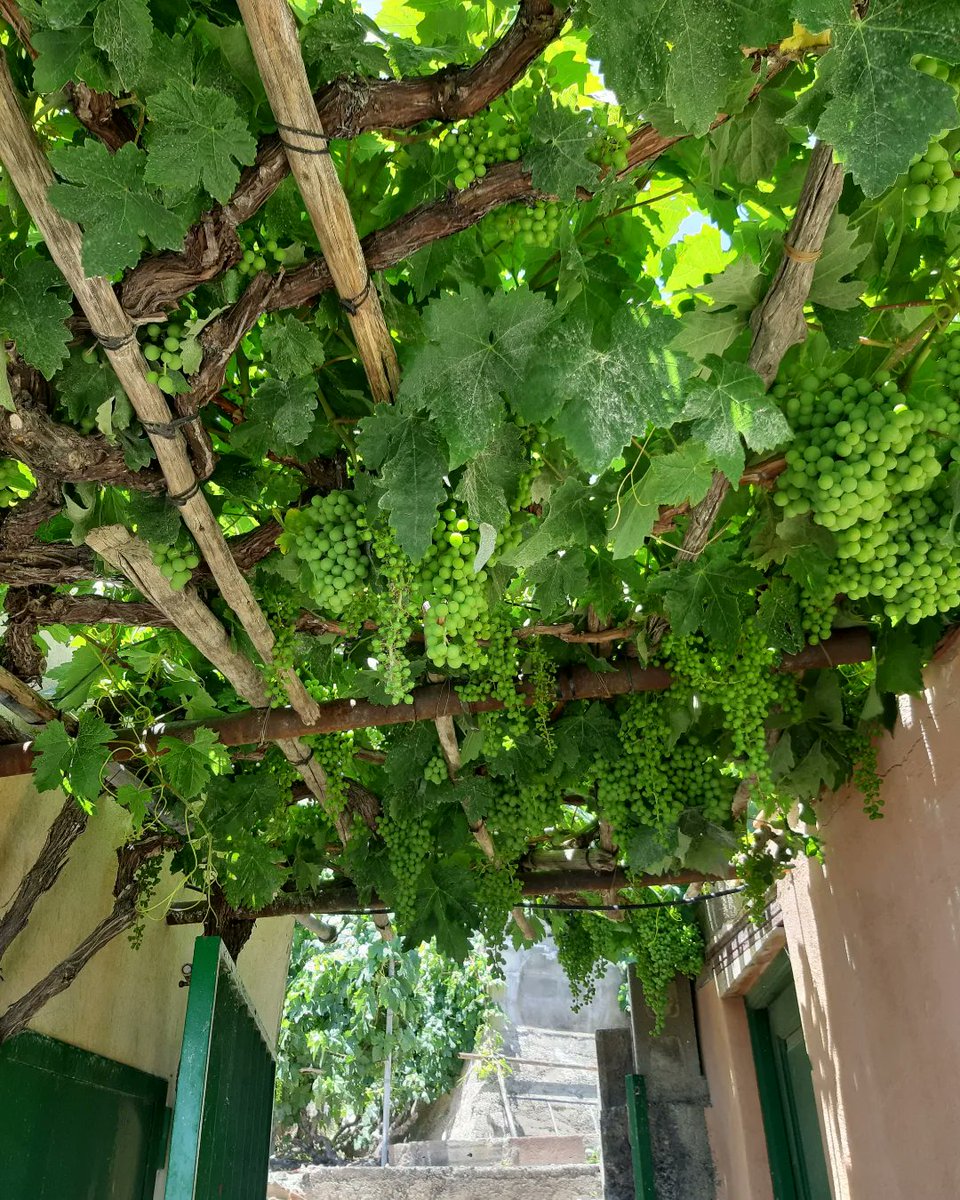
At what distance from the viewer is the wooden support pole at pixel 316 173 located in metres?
1.40

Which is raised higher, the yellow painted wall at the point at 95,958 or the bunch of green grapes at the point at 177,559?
the bunch of green grapes at the point at 177,559

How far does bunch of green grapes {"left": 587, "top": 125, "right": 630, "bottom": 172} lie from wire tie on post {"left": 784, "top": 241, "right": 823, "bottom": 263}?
0.32m

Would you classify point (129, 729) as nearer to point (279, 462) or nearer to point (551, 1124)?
point (279, 462)

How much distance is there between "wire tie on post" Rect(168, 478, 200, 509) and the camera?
213 cm

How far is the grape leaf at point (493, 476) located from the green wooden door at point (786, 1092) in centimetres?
396

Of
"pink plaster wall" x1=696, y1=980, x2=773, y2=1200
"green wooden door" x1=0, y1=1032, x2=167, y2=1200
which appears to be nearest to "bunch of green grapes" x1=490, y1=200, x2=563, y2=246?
"green wooden door" x1=0, y1=1032, x2=167, y2=1200

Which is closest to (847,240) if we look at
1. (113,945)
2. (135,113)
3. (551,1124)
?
(135,113)

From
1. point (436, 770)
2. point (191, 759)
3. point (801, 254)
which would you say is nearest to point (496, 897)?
point (436, 770)

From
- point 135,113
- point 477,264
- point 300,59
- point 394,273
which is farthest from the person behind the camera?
point 394,273

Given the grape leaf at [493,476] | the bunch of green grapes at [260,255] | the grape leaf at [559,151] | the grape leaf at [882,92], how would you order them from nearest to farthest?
1. the grape leaf at [882,92]
2. the grape leaf at [559,151]
3. the bunch of green grapes at [260,255]
4. the grape leaf at [493,476]

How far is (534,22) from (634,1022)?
6556 mm

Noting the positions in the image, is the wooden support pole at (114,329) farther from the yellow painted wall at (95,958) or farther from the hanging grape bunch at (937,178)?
the yellow painted wall at (95,958)

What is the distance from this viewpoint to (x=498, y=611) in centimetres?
273

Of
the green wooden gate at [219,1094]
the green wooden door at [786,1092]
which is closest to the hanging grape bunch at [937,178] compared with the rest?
the green wooden gate at [219,1094]
